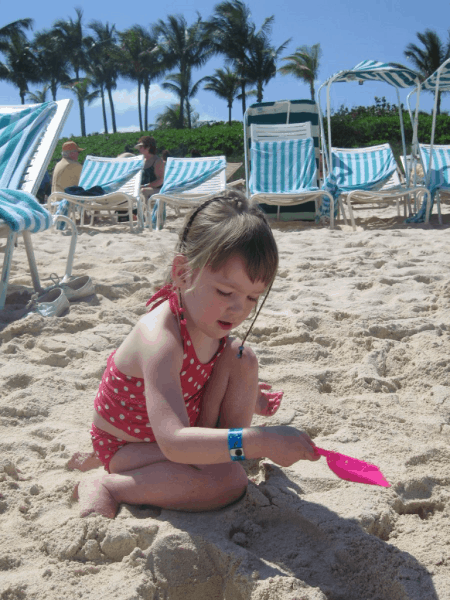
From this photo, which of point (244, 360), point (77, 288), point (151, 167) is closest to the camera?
point (244, 360)

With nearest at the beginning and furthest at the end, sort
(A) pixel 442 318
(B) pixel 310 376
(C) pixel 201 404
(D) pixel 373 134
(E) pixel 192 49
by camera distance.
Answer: (C) pixel 201 404 < (B) pixel 310 376 < (A) pixel 442 318 < (D) pixel 373 134 < (E) pixel 192 49

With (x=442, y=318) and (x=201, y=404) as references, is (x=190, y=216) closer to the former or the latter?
(x=201, y=404)

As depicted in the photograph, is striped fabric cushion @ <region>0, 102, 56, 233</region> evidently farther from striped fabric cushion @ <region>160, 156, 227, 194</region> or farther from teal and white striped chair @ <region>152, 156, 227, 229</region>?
striped fabric cushion @ <region>160, 156, 227, 194</region>

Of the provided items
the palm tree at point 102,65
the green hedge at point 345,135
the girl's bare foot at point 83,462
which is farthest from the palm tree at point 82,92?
the girl's bare foot at point 83,462

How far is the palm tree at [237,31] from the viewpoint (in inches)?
1534

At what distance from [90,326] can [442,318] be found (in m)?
1.77

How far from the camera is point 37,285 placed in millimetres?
3426

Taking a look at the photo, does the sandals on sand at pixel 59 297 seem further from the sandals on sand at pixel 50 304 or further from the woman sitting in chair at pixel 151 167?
the woman sitting in chair at pixel 151 167

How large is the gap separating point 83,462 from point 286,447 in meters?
0.74

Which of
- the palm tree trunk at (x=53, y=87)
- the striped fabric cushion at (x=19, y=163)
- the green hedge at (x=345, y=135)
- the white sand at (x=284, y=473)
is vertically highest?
the palm tree trunk at (x=53, y=87)

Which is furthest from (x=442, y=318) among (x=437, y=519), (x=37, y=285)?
(x=37, y=285)

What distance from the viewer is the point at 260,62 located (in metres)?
38.5

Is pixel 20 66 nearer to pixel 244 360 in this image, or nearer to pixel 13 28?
pixel 13 28

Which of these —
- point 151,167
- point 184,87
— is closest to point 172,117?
point 184,87
